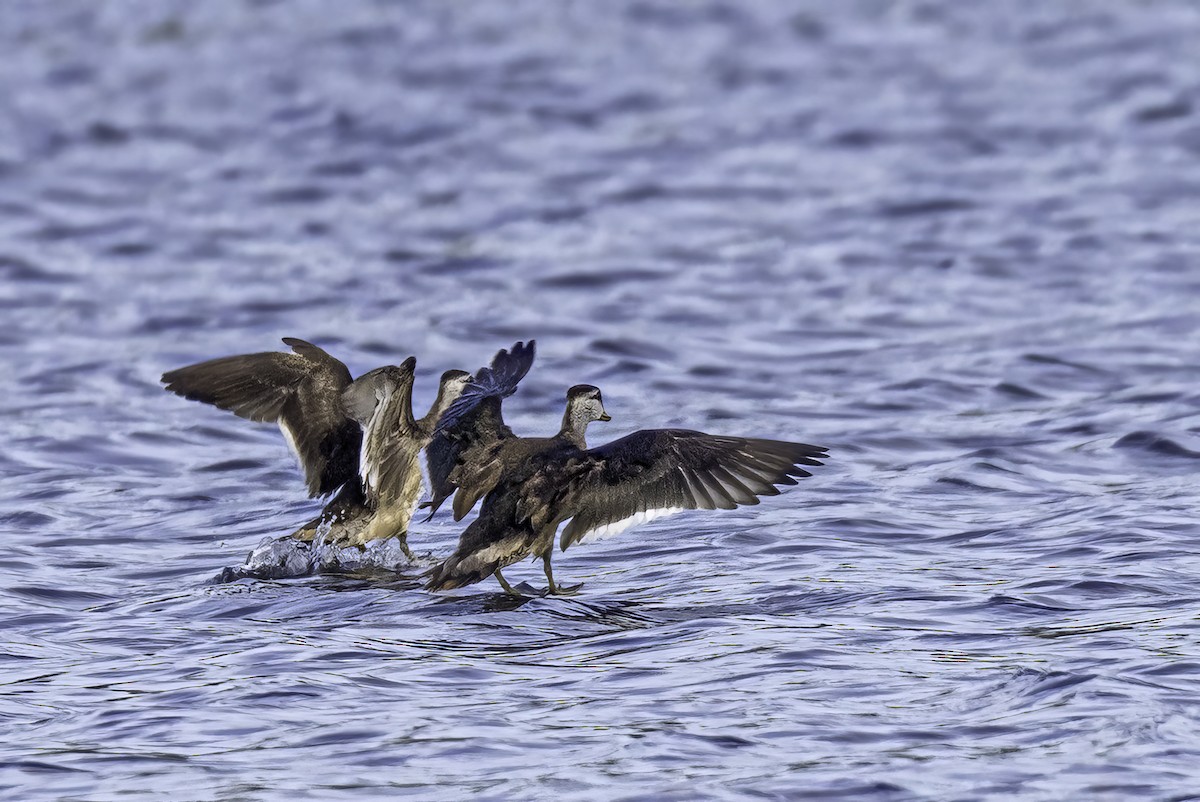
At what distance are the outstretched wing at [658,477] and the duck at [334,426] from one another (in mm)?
958

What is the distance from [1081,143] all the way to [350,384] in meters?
11.9

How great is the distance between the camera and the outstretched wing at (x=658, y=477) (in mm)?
8281

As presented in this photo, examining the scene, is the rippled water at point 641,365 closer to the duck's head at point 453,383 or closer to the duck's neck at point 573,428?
the duck's neck at point 573,428

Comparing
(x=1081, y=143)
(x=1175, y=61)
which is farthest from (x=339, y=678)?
(x=1175, y=61)

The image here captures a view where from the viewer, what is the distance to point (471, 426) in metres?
8.78

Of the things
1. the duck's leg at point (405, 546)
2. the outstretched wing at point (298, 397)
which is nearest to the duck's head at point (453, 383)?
the outstretched wing at point (298, 397)

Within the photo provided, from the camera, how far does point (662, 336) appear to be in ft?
47.4

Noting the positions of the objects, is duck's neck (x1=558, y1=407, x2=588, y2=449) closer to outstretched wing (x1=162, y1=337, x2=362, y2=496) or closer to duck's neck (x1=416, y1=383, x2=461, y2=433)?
duck's neck (x1=416, y1=383, x2=461, y2=433)

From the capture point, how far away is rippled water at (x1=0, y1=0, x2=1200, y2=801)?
21.3 ft

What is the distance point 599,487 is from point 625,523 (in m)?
0.20

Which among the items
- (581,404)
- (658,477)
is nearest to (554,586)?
(658,477)

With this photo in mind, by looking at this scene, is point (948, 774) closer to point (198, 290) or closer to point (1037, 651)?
point (1037, 651)

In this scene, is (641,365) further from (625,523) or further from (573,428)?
(625,523)

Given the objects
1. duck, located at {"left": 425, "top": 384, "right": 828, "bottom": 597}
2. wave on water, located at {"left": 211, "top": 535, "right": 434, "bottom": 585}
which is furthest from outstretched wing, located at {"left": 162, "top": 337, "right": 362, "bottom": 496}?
duck, located at {"left": 425, "top": 384, "right": 828, "bottom": 597}
